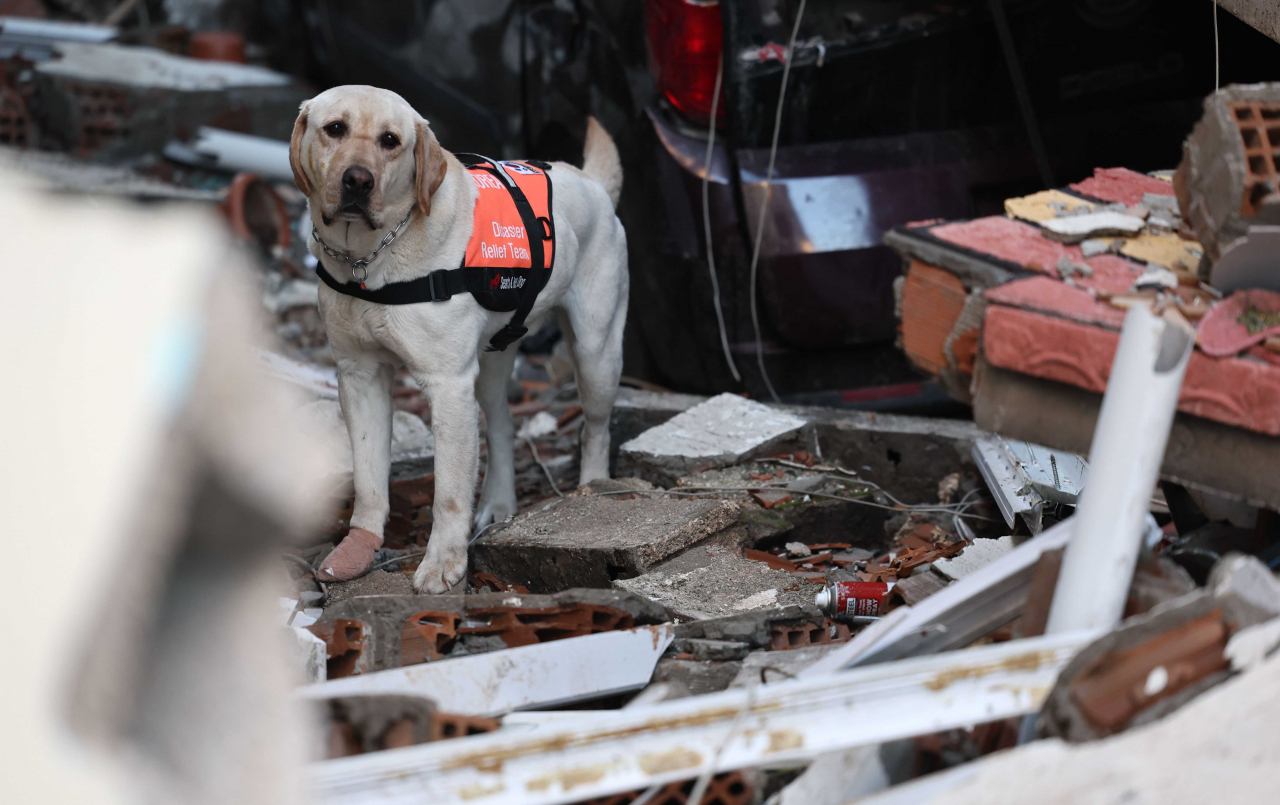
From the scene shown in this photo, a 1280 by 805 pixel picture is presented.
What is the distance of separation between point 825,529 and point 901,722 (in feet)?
7.43

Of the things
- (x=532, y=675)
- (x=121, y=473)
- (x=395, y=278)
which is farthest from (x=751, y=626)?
(x=121, y=473)

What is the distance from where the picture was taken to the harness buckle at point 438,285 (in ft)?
11.2

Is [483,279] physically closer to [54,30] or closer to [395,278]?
[395,278]

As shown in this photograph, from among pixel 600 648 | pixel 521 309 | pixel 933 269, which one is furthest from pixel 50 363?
pixel 521 309

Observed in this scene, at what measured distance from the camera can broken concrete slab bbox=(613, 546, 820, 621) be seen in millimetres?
3039

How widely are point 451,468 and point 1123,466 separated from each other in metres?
2.29

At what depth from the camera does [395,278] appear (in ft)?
11.2

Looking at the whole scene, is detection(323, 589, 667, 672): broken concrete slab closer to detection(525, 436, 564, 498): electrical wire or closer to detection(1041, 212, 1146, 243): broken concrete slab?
detection(1041, 212, 1146, 243): broken concrete slab

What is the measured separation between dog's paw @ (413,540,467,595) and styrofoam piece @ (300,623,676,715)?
3.58 feet

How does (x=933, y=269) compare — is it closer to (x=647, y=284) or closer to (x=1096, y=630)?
(x=1096, y=630)

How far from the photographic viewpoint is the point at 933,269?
7.52 feet

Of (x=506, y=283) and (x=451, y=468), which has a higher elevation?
(x=506, y=283)

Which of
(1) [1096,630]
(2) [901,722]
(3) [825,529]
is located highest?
(1) [1096,630]

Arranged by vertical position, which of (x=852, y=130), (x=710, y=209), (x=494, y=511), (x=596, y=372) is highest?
(x=852, y=130)
